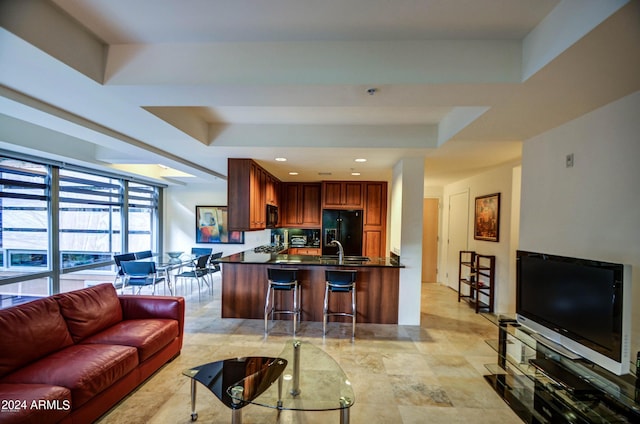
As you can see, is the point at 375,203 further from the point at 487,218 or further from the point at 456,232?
the point at 487,218

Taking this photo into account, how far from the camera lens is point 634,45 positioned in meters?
1.24

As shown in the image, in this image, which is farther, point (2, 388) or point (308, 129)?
point (308, 129)

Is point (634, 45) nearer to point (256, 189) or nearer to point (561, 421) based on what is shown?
point (561, 421)

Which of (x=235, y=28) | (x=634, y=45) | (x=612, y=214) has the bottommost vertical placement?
(x=612, y=214)

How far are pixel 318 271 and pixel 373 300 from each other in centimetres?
91

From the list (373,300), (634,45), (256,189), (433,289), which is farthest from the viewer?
(433,289)

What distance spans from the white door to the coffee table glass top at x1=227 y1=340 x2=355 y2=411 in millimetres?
4473

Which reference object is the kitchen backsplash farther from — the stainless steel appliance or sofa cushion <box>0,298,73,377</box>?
sofa cushion <box>0,298,73,377</box>

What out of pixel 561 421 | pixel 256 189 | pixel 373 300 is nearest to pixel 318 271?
pixel 373 300

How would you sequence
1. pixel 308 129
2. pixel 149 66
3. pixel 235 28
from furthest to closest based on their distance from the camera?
pixel 308 129 < pixel 149 66 < pixel 235 28

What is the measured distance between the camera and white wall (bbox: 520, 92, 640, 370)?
1.70 m

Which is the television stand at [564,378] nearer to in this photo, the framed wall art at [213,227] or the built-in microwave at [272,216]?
the built-in microwave at [272,216]

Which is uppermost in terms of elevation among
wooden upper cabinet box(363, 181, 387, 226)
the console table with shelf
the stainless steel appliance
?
wooden upper cabinet box(363, 181, 387, 226)

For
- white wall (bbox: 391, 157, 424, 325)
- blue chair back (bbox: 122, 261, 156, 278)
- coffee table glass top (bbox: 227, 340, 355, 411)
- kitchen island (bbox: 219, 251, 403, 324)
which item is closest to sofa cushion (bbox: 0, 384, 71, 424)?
coffee table glass top (bbox: 227, 340, 355, 411)
